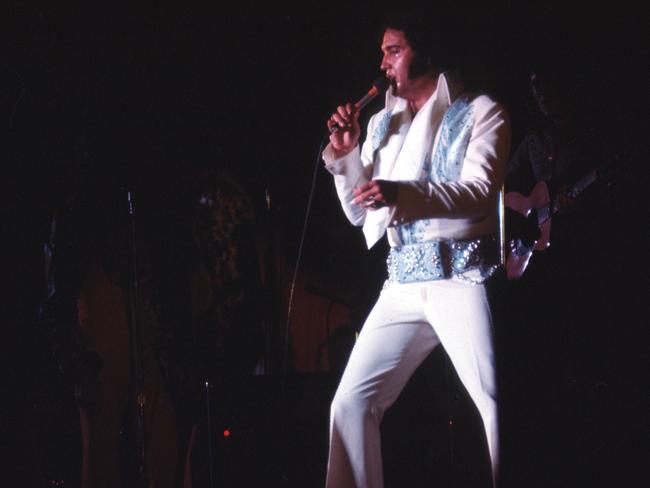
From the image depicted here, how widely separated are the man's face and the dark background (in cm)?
61

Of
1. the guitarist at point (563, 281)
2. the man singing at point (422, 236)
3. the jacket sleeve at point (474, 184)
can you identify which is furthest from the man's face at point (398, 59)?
the guitarist at point (563, 281)

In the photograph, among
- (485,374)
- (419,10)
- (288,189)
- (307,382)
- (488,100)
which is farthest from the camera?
(288,189)

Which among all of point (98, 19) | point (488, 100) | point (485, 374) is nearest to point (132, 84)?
point (98, 19)

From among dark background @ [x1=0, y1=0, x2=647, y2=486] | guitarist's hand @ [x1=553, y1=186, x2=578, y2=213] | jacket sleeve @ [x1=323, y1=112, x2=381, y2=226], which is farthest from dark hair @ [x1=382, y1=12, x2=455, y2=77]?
guitarist's hand @ [x1=553, y1=186, x2=578, y2=213]

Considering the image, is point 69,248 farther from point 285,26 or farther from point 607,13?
point 607,13

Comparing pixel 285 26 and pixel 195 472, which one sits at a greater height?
pixel 285 26

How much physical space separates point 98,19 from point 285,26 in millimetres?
1087

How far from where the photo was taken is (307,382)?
328 cm

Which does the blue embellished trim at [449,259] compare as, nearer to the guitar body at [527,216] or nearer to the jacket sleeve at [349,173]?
the jacket sleeve at [349,173]

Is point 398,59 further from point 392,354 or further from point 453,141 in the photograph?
point 392,354

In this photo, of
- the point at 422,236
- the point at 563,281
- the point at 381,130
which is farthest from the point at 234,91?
the point at 422,236

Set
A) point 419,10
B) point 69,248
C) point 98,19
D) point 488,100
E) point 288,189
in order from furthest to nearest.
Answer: point 288,189 → point 98,19 → point 69,248 → point 419,10 → point 488,100

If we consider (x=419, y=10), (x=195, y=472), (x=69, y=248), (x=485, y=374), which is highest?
(x=419, y=10)

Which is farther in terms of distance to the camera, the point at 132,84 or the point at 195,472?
the point at 132,84
